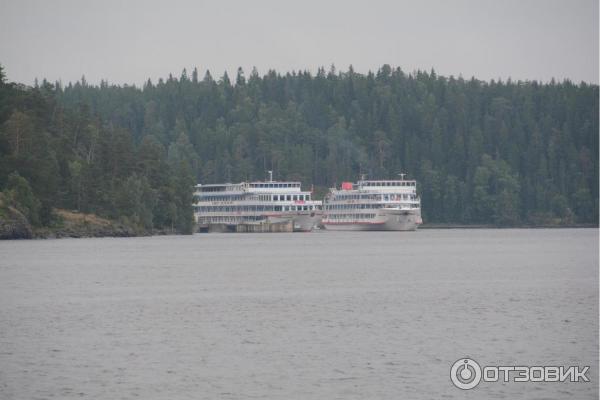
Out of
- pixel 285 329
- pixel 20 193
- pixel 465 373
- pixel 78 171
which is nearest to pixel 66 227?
pixel 78 171

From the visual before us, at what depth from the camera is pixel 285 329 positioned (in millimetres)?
48906

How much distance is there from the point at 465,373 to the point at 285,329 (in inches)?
514

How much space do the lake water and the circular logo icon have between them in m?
0.33

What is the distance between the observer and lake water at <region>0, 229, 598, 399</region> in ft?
117

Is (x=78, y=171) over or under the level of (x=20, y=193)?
over

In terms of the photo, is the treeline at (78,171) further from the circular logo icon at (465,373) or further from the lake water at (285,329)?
the circular logo icon at (465,373)

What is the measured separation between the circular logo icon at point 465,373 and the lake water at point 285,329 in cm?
33

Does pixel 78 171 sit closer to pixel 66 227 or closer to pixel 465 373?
pixel 66 227

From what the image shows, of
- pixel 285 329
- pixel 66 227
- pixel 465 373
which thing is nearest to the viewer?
pixel 465 373

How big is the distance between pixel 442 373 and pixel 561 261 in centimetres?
6773

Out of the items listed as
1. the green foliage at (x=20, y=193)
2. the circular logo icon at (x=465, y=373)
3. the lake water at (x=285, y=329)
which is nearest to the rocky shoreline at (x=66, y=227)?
the green foliage at (x=20, y=193)

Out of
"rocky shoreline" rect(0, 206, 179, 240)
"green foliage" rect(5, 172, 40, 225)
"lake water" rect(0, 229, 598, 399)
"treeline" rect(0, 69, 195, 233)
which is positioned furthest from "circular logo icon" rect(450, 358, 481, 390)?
"green foliage" rect(5, 172, 40, 225)

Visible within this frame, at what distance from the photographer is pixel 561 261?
102750mm

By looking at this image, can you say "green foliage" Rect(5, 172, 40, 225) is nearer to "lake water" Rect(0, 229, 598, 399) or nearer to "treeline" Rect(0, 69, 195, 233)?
"treeline" Rect(0, 69, 195, 233)
